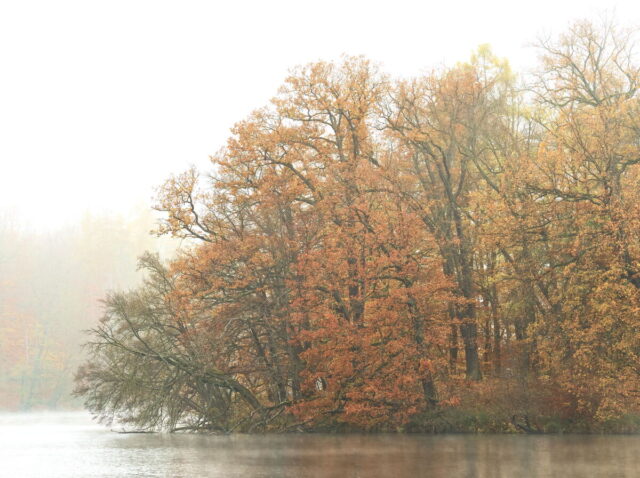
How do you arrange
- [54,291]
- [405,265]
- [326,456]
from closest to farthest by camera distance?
[326,456] → [405,265] → [54,291]

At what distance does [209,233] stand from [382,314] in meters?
10.3

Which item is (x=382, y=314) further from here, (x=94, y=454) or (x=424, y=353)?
(x=94, y=454)

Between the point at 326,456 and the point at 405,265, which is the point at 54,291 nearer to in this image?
the point at 405,265

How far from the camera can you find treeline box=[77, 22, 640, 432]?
3203 cm

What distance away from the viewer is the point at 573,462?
22.7 metres

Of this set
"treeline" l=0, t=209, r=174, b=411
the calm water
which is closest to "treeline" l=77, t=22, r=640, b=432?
the calm water

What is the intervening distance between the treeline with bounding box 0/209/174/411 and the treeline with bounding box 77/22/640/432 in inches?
1687

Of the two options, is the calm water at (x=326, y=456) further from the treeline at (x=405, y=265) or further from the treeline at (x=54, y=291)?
the treeline at (x=54, y=291)

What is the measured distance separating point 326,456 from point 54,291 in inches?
3001

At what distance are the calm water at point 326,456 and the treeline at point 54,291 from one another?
163ft

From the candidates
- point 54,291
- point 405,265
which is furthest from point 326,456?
point 54,291

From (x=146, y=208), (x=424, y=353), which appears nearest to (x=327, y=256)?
(x=424, y=353)

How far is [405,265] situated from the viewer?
117 feet

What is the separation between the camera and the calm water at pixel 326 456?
21156 mm
